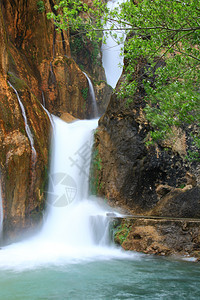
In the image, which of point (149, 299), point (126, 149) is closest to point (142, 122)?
point (126, 149)

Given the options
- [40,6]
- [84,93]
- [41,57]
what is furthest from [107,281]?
[40,6]

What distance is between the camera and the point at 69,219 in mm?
11000

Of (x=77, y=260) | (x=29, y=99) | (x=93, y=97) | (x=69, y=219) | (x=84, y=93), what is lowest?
(x=77, y=260)

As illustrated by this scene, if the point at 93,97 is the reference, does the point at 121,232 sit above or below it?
below

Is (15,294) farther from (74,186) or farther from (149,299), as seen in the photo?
(74,186)

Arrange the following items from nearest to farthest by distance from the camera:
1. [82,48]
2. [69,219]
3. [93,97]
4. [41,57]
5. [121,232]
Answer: [121,232] → [69,219] → [41,57] → [93,97] → [82,48]

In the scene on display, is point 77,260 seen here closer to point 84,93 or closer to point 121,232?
point 121,232

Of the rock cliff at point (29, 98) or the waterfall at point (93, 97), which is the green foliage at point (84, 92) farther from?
the waterfall at point (93, 97)

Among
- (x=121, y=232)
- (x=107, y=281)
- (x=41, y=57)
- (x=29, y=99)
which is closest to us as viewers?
(x=107, y=281)

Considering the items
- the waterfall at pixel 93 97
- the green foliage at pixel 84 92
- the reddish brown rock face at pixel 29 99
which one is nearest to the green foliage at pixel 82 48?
the reddish brown rock face at pixel 29 99

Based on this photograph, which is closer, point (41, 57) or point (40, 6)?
point (40, 6)

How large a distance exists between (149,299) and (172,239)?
3.87 metres

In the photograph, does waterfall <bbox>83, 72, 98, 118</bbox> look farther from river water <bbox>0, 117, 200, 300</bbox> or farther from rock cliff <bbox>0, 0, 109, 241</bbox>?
river water <bbox>0, 117, 200, 300</bbox>

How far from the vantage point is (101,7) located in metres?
6.32
